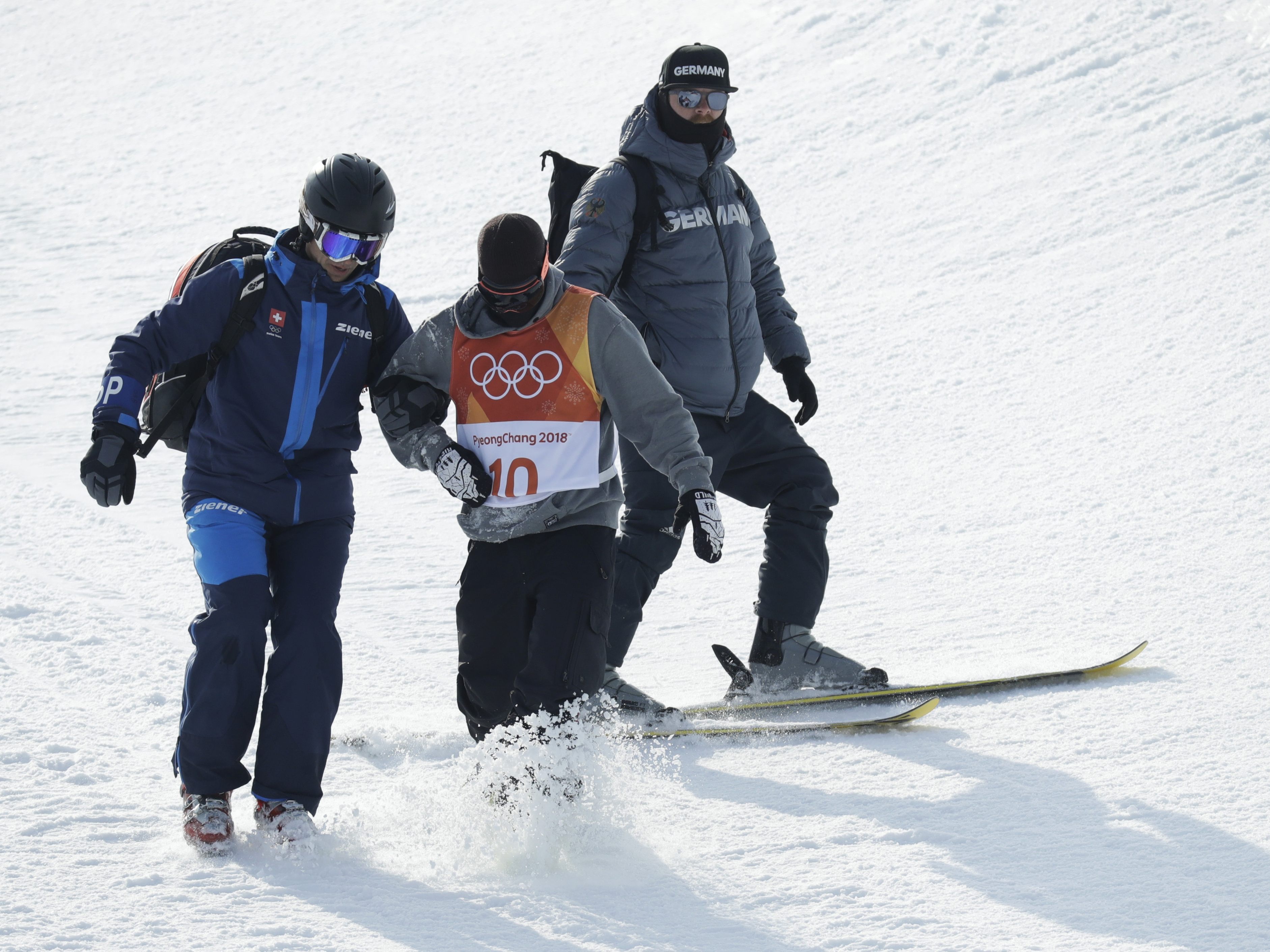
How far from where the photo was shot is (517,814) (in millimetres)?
3420

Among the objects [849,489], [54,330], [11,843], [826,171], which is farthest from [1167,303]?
[54,330]

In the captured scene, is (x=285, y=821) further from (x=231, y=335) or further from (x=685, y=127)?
(x=685, y=127)

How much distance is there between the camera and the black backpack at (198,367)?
3594 millimetres

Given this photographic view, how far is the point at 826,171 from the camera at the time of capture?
12938 millimetres

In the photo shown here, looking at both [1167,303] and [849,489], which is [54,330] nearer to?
[849,489]

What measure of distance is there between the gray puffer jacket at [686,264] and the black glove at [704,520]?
3.30 ft

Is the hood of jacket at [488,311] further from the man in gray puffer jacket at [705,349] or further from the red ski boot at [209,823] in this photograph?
the red ski boot at [209,823]

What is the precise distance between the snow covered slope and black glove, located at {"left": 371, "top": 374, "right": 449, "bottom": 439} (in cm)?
89

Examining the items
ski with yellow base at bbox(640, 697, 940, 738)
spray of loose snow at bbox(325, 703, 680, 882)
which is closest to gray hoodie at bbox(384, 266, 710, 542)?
spray of loose snow at bbox(325, 703, 680, 882)

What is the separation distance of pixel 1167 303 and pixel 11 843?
7.45 metres

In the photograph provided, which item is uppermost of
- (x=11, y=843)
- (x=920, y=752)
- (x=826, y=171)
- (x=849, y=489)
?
(x=826, y=171)

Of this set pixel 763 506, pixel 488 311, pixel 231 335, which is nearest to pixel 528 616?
pixel 488 311

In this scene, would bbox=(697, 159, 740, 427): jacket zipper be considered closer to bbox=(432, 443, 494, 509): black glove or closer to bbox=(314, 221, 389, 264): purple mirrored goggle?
bbox=(432, 443, 494, 509): black glove

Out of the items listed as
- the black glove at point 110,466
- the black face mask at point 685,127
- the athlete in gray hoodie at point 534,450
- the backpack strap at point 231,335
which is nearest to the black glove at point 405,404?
the athlete in gray hoodie at point 534,450
